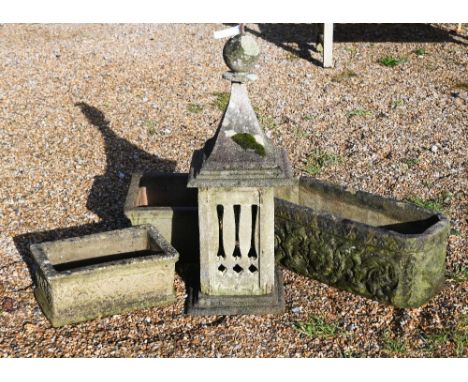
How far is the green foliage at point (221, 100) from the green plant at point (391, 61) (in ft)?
9.63

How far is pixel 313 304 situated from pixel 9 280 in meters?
2.72

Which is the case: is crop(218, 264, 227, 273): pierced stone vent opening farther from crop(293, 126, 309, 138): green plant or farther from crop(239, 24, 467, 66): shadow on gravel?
crop(239, 24, 467, 66): shadow on gravel

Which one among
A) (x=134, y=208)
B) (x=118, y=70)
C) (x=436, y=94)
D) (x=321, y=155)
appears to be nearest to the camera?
(x=134, y=208)

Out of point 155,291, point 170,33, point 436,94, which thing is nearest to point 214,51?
point 170,33

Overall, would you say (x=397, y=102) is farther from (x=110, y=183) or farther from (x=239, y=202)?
(x=239, y=202)

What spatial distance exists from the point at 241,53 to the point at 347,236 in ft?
5.92

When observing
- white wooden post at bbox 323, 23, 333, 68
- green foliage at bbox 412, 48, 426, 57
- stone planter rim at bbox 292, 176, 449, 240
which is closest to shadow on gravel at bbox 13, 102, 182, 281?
stone planter rim at bbox 292, 176, 449, 240

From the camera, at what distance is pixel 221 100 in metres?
10.6

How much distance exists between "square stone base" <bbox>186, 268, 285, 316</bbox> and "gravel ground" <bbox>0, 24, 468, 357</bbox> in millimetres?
89

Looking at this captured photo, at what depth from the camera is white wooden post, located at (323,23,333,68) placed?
11.6 meters

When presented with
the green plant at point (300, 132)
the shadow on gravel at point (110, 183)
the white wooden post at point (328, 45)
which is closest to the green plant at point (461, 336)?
the shadow on gravel at point (110, 183)

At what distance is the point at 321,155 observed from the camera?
8898 millimetres

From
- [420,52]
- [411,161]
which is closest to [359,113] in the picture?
[411,161]

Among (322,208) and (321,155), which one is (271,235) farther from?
(321,155)
